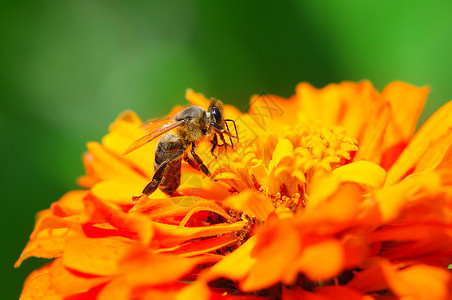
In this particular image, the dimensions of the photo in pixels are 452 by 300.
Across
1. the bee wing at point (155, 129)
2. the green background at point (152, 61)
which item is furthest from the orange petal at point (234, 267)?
the green background at point (152, 61)

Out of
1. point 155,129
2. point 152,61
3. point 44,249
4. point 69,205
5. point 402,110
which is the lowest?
point 44,249

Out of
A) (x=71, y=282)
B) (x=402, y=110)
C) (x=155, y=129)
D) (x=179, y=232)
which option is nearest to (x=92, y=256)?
(x=71, y=282)

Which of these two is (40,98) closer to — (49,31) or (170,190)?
(49,31)

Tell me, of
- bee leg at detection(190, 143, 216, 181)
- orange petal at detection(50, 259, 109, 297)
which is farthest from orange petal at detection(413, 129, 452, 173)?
orange petal at detection(50, 259, 109, 297)

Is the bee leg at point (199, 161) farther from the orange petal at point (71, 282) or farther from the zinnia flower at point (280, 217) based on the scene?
the orange petal at point (71, 282)

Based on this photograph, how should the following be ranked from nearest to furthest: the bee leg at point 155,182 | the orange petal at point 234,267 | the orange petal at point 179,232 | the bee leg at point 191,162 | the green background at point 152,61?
the orange petal at point 234,267 < the orange petal at point 179,232 < the bee leg at point 155,182 < the bee leg at point 191,162 < the green background at point 152,61

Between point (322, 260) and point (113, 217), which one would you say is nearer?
point (322, 260)

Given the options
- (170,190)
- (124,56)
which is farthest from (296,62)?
(170,190)

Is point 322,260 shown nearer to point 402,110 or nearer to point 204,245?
point 204,245

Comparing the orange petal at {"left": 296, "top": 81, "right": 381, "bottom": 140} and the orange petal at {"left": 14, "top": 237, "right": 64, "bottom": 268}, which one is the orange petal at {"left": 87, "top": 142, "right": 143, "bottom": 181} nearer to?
the orange petal at {"left": 14, "top": 237, "right": 64, "bottom": 268}
